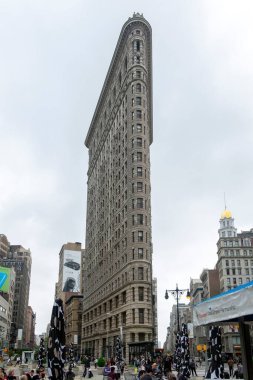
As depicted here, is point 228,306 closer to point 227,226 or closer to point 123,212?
point 123,212

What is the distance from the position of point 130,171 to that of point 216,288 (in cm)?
8257

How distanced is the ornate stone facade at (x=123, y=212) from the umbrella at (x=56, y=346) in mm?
52458

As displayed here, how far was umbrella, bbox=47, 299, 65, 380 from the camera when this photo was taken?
46.7 feet

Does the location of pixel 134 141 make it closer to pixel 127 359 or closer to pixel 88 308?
pixel 127 359

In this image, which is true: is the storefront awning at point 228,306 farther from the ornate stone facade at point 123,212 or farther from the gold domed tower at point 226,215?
the gold domed tower at point 226,215

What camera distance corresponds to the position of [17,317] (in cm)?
19800

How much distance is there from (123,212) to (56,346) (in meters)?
64.4

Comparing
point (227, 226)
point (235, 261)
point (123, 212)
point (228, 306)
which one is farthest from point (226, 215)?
point (228, 306)

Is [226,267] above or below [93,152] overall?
below

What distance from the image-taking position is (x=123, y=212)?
79.0 meters

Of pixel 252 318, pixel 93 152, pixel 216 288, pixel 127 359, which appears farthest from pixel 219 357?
pixel 216 288

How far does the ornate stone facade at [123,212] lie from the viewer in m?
69.9

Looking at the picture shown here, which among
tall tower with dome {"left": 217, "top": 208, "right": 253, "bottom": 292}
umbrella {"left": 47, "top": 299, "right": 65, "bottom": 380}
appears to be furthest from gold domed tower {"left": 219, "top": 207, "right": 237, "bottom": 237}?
umbrella {"left": 47, "top": 299, "right": 65, "bottom": 380}

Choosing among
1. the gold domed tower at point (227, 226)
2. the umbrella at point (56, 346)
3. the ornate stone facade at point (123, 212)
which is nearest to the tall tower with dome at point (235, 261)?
the gold domed tower at point (227, 226)
